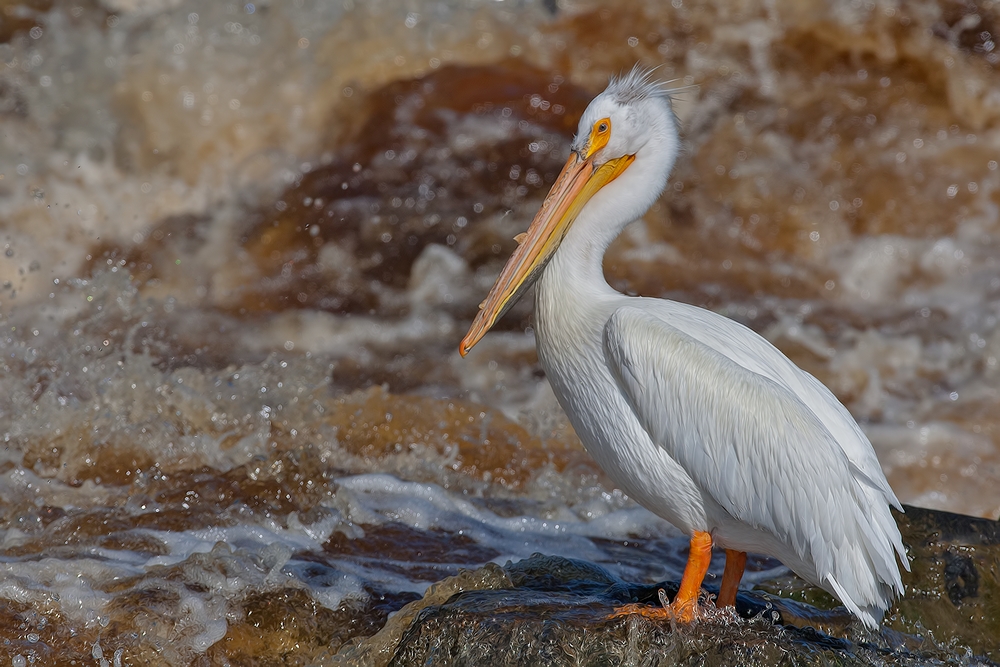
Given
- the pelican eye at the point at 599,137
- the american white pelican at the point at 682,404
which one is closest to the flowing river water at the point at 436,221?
the american white pelican at the point at 682,404

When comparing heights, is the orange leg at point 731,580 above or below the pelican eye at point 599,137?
below

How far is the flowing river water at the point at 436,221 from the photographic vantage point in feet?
18.6

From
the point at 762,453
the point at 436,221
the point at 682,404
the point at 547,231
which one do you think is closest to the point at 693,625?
the point at 762,453

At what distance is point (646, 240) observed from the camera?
809 centimetres

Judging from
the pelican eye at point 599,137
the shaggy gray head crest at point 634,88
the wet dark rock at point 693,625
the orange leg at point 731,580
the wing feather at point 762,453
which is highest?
the shaggy gray head crest at point 634,88

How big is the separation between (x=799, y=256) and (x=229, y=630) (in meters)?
5.83

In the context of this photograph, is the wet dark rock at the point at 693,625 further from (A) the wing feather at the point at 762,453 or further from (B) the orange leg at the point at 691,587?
(A) the wing feather at the point at 762,453

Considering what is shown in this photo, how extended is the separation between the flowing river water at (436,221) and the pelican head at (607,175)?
1790 mm

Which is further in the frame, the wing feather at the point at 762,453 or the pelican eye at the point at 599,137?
the pelican eye at the point at 599,137

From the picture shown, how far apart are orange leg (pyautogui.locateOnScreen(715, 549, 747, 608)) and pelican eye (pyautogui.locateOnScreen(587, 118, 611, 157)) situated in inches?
56.6

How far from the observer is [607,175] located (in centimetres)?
368

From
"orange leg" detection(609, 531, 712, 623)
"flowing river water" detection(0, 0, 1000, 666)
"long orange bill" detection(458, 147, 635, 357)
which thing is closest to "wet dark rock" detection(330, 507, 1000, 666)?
"orange leg" detection(609, 531, 712, 623)

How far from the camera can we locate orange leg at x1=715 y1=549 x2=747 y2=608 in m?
3.36

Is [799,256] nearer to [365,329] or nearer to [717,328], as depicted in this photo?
[365,329]
